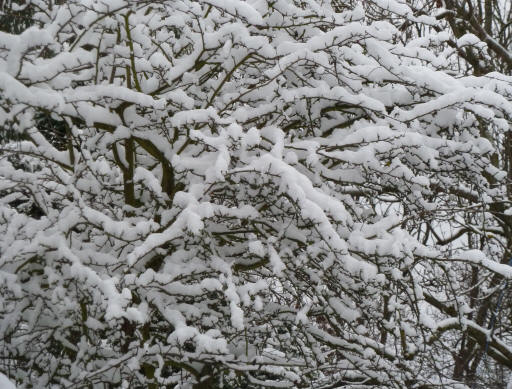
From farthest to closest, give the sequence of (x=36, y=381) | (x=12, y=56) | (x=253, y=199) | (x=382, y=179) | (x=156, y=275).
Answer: (x=36, y=381) → (x=382, y=179) → (x=253, y=199) → (x=156, y=275) → (x=12, y=56)

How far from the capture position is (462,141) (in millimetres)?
3658

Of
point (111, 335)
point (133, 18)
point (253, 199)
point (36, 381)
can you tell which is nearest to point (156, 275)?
point (253, 199)

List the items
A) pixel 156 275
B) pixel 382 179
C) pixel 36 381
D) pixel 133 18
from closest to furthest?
pixel 156 275
pixel 133 18
pixel 382 179
pixel 36 381

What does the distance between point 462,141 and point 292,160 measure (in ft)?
4.12

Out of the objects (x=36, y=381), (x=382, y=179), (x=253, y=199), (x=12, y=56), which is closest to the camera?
(x=12, y=56)

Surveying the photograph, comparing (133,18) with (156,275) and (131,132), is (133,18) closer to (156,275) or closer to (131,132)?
(131,132)

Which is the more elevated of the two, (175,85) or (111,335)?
(175,85)

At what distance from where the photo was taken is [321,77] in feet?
11.7

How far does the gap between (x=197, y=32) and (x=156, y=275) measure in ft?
5.01

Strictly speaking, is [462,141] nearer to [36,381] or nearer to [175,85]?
[175,85]

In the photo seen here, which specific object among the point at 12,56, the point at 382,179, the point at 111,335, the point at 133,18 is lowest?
the point at 111,335

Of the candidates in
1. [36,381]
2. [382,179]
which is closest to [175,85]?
[382,179]

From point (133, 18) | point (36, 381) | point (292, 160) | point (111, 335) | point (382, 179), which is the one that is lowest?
point (36, 381)

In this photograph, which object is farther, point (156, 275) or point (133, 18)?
Answer: point (133, 18)
